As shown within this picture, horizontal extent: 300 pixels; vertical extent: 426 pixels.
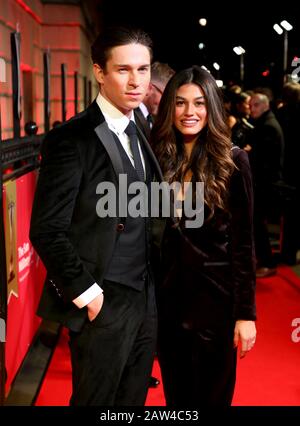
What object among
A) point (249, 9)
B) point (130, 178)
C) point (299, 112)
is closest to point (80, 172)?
point (130, 178)

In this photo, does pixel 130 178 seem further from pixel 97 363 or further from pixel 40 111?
pixel 40 111

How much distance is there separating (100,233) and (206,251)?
0.52 metres

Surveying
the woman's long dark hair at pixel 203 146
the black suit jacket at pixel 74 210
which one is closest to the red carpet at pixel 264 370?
the woman's long dark hair at pixel 203 146

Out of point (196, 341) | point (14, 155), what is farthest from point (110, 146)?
point (14, 155)

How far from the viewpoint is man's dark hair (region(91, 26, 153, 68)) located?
76.2 inches

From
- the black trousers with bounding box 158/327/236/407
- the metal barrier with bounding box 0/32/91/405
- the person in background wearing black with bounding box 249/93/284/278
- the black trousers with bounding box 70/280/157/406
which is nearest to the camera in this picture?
the black trousers with bounding box 70/280/157/406

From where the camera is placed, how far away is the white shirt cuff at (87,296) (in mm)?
1883

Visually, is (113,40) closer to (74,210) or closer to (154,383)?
(74,210)

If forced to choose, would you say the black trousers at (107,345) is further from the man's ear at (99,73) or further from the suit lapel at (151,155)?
the man's ear at (99,73)

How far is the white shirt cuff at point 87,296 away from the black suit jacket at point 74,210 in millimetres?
14

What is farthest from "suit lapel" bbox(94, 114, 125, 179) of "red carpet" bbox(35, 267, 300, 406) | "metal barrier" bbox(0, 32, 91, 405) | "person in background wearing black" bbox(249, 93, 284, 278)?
"person in background wearing black" bbox(249, 93, 284, 278)

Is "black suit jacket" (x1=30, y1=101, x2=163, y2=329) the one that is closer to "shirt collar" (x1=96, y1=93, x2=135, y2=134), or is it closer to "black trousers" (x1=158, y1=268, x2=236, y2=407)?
"shirt collar" (x1=96, y1=93, x2=135, y2=134)

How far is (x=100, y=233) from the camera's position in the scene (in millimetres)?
1918

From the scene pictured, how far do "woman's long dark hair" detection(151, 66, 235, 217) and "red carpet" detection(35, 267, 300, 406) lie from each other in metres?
1.70
